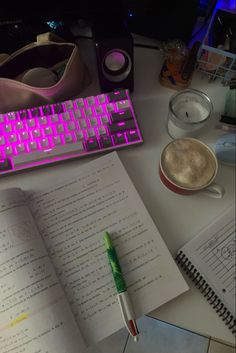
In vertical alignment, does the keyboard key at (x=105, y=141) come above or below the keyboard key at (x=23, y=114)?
below

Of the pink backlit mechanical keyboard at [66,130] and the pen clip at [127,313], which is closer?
the pen clip at [127,313]

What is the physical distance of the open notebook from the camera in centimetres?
47

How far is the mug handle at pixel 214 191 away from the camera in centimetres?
54

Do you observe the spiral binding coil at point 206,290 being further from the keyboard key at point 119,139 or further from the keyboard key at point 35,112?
the keyboard key at point 35,112

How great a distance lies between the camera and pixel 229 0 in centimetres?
62

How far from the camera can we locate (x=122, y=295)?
0.49m

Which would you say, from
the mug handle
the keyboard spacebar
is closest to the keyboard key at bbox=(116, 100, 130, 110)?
the keyboard spacebar

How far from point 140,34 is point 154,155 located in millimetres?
293

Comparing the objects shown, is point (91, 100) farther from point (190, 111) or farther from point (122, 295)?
point (122, 295)

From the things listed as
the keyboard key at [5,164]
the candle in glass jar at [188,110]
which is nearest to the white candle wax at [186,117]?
the candle in glass jar at [188,110]

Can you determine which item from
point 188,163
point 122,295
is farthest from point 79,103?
point 122,295

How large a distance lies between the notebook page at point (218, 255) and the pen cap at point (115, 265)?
0.37ft

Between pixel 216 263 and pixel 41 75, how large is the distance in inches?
18.9

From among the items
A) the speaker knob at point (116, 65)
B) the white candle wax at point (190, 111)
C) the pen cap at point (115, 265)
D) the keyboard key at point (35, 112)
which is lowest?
the pen cap at point (115, 265)
